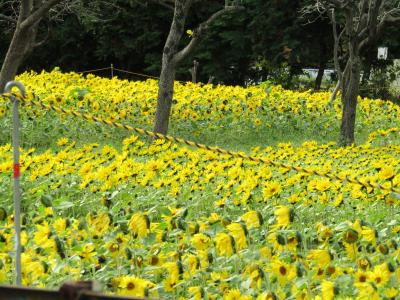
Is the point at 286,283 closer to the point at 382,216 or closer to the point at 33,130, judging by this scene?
the point at 382,216

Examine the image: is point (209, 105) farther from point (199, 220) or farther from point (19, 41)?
point (199, 220)

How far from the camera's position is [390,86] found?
2138 centimetres

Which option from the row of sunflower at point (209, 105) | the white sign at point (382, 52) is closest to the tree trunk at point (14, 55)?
the row of sunflower at point (209, 105)

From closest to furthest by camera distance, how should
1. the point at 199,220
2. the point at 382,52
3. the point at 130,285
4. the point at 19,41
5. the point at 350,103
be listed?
the point at 130,285
the point at 199,220
the point at 350,103
the point at 19,41
the point at 382,52

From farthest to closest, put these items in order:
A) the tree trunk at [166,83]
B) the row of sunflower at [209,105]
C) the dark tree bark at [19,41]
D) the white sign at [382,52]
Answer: the white sign at [382,52], the row of sunflower at [209,105], the dark tree bark at [19,41], the tree trunk at [166,83]

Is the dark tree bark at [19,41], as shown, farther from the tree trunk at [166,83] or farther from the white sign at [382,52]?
the white sign at [382,52]

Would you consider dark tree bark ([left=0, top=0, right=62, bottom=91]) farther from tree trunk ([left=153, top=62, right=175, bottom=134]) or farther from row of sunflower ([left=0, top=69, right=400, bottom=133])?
tree trunk ([left=153, top=62, right=175, bottom=134])

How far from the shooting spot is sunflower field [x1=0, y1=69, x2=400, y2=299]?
3.59m

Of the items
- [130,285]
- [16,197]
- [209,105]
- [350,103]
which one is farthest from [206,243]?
[209,105]

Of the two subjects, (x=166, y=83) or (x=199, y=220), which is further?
(x=166, y=83)

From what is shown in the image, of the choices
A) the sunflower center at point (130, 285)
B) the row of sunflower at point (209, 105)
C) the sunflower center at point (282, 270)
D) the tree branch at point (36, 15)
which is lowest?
the sunflower center at point (130, 285)

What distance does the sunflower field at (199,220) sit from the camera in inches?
141

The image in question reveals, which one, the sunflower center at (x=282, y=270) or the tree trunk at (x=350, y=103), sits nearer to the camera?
the sunflower center at (x=282, y=270)

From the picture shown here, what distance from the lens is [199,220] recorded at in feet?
17.0
